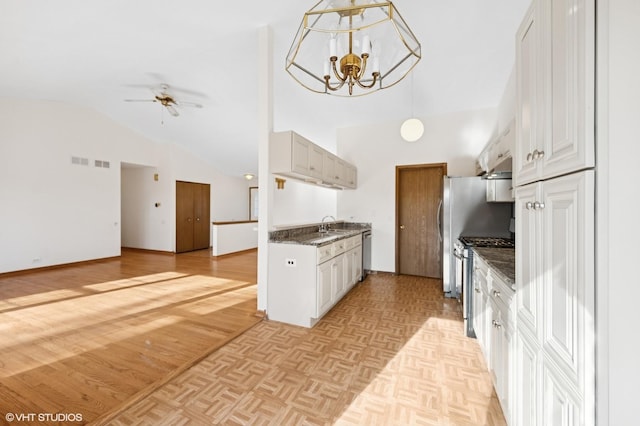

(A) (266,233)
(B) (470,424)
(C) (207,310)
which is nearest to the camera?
(B) (470,424)

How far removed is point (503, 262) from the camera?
1.77 metres

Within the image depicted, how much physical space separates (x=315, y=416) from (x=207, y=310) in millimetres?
2120

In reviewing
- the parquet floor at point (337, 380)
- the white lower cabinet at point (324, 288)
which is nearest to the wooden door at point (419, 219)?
the parquet floor at point (337, 380)

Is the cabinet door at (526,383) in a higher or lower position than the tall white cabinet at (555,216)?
lower

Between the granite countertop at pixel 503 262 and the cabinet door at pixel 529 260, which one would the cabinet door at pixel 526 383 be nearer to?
the cabinet door at pixel 529 260

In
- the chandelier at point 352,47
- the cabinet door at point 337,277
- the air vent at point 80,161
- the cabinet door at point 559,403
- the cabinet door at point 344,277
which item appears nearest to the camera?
the cabinet door at point 559,403

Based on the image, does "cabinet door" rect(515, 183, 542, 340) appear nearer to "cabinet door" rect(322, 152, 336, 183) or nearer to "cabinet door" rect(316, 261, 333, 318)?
"cabinet door" rect(316, 261, 333, 318)

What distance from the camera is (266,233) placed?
2.97 metres

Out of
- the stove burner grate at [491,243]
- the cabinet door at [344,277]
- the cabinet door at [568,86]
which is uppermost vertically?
the cabinet door at [568,86]
